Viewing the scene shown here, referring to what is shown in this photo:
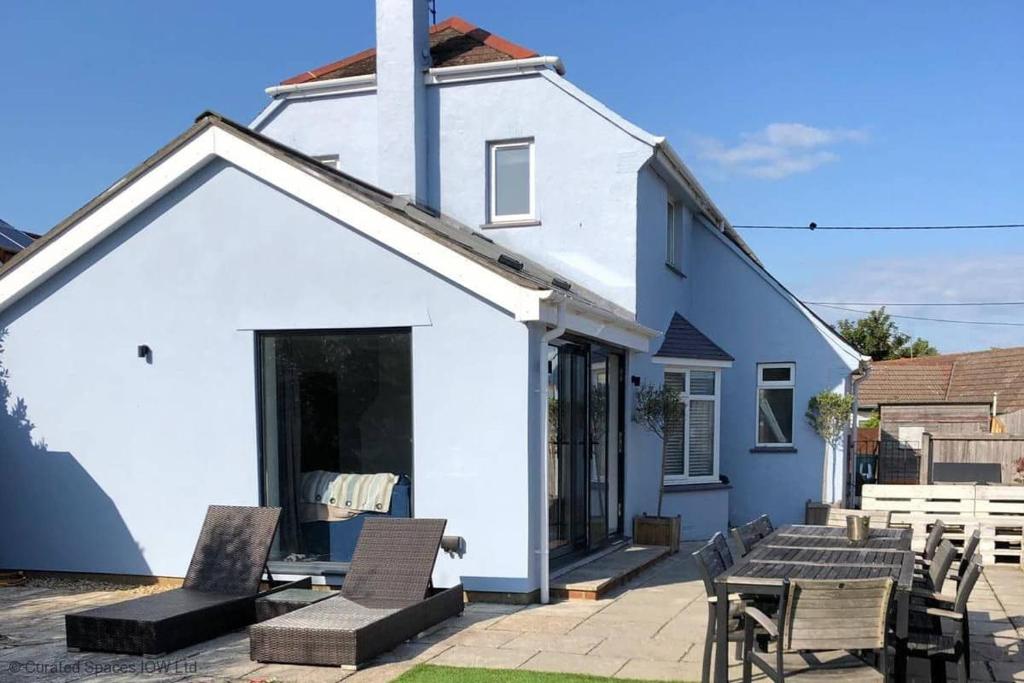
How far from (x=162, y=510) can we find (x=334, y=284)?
10.5 ft

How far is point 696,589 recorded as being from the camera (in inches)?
380

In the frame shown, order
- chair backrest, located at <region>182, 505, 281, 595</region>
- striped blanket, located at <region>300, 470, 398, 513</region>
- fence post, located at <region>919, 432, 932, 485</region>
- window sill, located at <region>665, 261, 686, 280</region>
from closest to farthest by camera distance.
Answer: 1. chair backrest, located at <region>182, 505, 281, 595</region>
2. striped blanket, located at <region>300, 470, 398, 513</region>
3. fence post, located at <region>919, 432, 932, 485</region>
4. window sill, located at <region>665, 261, 686, 280</region>

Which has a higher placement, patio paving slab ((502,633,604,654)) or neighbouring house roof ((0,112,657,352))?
neighbouring house roof ((0,112,657,352))

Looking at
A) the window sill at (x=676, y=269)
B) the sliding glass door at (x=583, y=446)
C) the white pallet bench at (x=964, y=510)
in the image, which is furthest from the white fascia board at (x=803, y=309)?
the sliding glass door at (x=583, y=446)

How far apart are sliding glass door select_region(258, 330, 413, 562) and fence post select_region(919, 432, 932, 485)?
880 centimetres

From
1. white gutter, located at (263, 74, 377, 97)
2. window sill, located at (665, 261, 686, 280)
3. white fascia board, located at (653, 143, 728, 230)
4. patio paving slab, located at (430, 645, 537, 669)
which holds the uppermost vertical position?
white gutter, located at (263, 74, 377, 97)

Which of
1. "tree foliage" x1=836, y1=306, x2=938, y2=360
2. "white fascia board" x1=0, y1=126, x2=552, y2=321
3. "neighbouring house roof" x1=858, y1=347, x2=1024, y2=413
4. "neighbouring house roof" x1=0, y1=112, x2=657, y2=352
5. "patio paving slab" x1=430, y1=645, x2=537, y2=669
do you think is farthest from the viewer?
"tree foliage" x1=836, y1=306, x2=938, y2=360

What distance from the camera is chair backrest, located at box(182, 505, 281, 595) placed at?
805cm

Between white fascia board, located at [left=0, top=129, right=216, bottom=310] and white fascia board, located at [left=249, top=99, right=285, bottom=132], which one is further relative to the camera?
white fascia board, located at [left=249, top=99, right=285, bottom=132]

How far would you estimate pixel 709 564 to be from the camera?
5930 millimetres

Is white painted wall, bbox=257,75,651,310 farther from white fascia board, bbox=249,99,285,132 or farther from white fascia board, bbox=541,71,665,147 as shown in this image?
white fascia board, bbox=249,99,285,132

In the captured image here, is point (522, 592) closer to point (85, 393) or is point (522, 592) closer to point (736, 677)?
point (736, 677)

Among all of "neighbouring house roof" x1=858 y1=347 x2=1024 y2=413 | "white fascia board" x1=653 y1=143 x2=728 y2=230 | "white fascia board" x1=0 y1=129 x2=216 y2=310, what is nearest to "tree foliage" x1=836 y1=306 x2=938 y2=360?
"neighbouring house roof" x1=858 y1=347 x2=1024 y2=413

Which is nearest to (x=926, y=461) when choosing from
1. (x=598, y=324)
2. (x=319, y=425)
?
(x=598, y=324)
